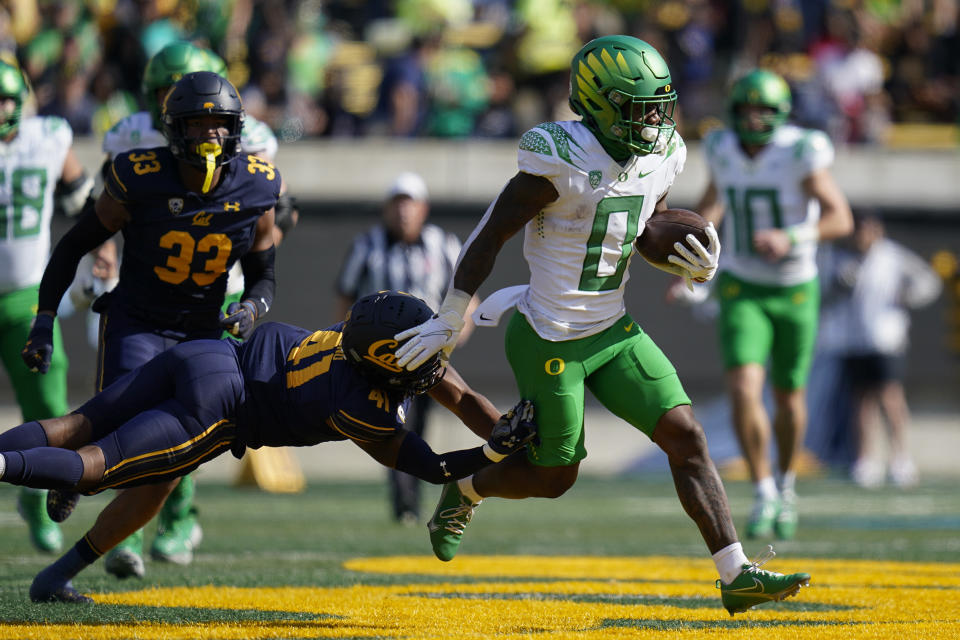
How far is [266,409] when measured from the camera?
13.4 ft

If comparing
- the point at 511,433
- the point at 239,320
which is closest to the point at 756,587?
the point at 511,433

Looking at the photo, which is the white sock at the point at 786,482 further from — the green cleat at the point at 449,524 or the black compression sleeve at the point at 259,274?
the black compression sleeve at the point at 259,274

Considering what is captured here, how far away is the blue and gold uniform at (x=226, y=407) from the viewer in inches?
154

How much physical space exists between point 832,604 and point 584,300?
4.18 ft

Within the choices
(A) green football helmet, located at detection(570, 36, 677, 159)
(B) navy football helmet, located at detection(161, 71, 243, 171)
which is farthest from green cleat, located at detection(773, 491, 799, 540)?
(B) navy football helmet, located at detection(161, 71, 243, 171)

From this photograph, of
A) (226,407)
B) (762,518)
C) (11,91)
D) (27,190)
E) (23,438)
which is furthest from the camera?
(762,518)

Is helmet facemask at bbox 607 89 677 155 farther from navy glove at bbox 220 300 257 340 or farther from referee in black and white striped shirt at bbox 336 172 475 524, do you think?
referee in black and white striped shirt at bbox 336 172 475 524

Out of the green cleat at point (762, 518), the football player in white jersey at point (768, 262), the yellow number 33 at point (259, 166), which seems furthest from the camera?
the football player in white jersey at point (768, 262)

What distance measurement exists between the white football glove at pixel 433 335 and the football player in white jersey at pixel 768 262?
299cm

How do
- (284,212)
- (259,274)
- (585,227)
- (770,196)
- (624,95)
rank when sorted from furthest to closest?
1. (770,196)
2. (284,212)
3. (259,274)
4. (585,227)
5. (624,95)

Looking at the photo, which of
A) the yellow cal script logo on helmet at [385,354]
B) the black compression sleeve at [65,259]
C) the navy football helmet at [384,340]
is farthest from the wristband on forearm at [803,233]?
the black compression sleeve at [65,259]

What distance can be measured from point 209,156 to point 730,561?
202cm

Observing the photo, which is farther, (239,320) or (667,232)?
(239,320)

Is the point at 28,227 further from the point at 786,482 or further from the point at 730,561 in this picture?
Answer: the point at 786,482
